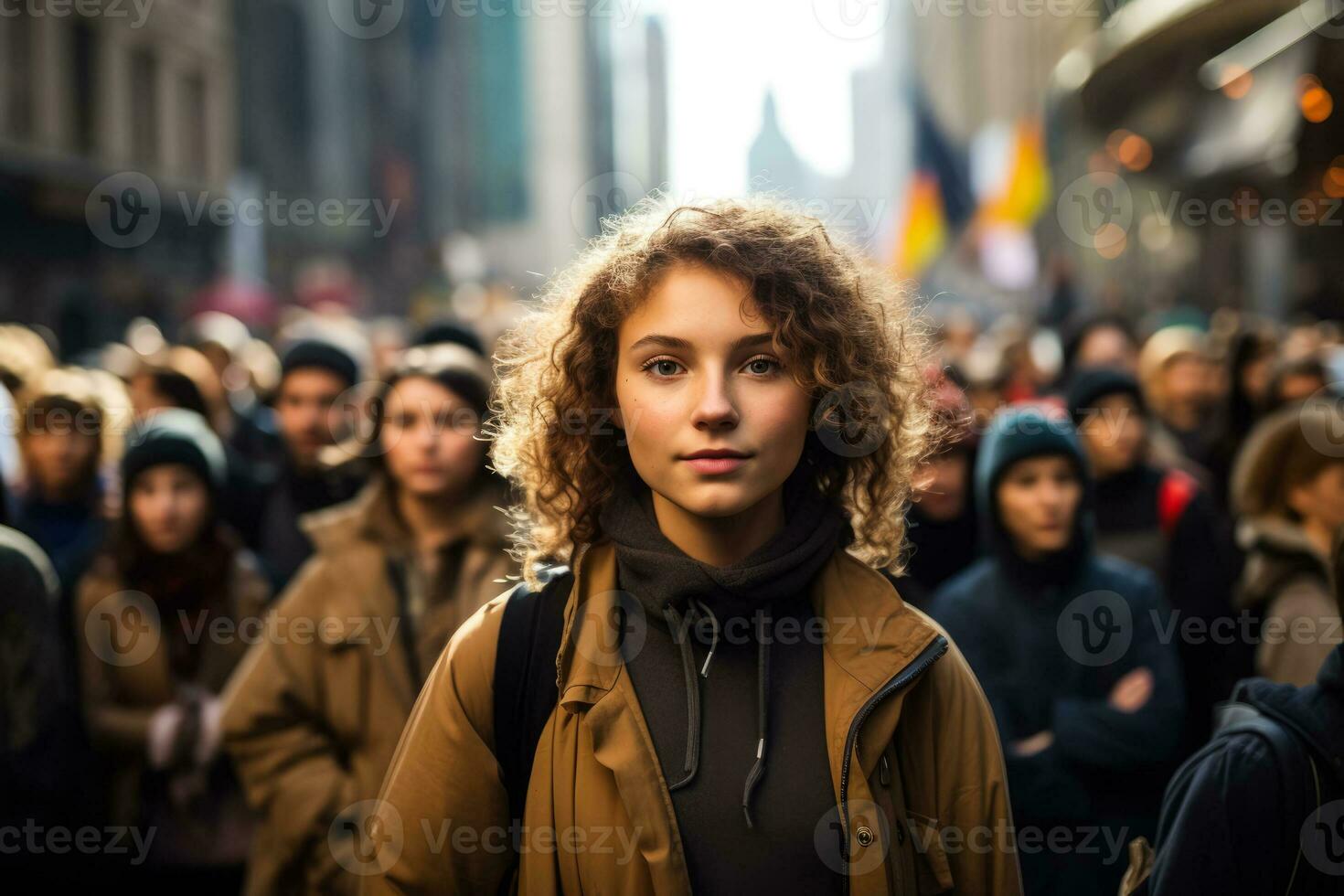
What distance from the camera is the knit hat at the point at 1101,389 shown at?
20.2 ft

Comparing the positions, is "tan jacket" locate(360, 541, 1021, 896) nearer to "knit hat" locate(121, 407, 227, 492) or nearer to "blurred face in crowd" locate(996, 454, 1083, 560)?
"blurred face in crowd" locate(996, 454, 1083, 560)

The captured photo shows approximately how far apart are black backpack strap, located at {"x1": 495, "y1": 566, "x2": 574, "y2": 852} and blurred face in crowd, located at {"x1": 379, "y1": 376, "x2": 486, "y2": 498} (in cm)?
190

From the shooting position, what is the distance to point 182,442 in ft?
17.3

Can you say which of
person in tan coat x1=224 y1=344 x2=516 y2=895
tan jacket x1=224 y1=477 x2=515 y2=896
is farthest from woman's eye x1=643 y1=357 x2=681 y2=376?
tan jacket x1=224 y1=477 x2=515 y2=896

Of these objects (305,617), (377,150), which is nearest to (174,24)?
(305,617)

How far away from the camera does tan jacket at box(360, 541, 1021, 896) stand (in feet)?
7.91

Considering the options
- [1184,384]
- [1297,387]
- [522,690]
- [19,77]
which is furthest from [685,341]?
[19,77]

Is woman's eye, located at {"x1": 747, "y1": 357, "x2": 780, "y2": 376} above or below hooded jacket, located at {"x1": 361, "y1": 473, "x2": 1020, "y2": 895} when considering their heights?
above

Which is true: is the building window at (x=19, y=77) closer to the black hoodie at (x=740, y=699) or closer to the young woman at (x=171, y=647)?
the young woman at (x=171, y=647)

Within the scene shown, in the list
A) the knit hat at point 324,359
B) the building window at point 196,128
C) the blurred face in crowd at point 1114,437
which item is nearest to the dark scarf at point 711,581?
the blurred face in crowd at point 1114,437

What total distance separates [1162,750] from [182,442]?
376cm

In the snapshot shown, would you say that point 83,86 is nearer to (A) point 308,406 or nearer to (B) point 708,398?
(A) point 308,406

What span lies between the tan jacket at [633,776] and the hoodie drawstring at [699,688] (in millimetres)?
78

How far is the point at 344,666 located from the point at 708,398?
7.48 ft
